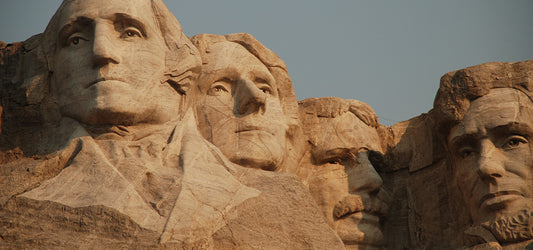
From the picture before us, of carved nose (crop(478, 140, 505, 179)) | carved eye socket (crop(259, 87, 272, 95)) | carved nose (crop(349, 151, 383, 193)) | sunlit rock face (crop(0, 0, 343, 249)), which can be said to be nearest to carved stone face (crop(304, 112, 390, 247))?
carved nose (crop(349, 151, 383, 193))

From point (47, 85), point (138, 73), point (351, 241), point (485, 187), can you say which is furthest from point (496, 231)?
point (47, 85)

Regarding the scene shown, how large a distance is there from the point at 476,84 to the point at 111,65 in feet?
13.9

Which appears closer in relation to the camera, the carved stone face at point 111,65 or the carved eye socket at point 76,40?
the carved stone face at point 111,65

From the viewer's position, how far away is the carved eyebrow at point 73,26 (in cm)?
1280

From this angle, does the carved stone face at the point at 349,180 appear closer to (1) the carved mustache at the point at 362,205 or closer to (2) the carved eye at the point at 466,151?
(1) the carved mustache at the point at 362,205

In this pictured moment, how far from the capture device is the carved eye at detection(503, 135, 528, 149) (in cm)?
1320

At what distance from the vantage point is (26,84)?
13227 millimetres

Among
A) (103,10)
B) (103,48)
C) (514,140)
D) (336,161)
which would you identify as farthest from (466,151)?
(103,10)

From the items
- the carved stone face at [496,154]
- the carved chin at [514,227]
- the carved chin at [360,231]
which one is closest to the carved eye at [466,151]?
the carved stone face at [496,154]

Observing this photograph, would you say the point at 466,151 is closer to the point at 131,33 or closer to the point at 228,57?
the point at 228,57

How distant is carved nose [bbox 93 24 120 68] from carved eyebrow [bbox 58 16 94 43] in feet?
0.52

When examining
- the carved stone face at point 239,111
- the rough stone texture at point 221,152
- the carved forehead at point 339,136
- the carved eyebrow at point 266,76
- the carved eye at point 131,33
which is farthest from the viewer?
the carved forehead at point 339,136

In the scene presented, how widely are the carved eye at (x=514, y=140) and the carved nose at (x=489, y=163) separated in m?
0.14

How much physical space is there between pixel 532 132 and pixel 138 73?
4486 millimetres
